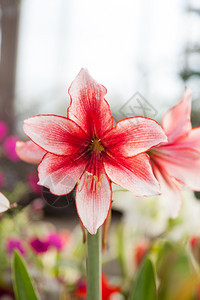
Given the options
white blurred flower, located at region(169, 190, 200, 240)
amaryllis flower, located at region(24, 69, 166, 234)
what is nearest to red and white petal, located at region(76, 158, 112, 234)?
amaryllis flower, located at region(24, 69, 166, 234)

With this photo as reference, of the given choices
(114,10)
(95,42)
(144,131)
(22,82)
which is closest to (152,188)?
(144,131)

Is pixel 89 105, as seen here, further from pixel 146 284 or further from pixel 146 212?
pixel 146 212

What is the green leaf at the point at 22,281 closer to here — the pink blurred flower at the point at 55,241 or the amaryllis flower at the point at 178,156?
the amaryllis flower at the point at 178,156

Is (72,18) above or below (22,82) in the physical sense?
above

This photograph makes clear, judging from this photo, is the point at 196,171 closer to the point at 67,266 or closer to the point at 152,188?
the point at 152,188

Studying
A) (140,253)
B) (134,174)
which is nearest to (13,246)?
(140,253)

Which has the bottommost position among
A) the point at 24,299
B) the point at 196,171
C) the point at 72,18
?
the point at 24,299

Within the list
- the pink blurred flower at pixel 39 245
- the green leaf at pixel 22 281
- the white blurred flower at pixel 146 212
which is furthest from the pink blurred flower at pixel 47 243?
the green leaf at pixel 22 281
